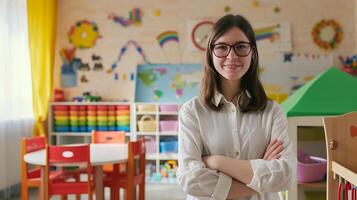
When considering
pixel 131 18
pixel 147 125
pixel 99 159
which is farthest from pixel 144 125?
pixel 99 159

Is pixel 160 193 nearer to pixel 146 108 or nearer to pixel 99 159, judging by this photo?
pixel 146 108

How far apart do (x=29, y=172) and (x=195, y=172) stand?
8.26ft

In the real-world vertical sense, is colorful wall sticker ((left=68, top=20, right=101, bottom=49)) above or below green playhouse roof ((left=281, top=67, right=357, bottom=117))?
above

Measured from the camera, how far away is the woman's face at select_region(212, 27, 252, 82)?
130cm

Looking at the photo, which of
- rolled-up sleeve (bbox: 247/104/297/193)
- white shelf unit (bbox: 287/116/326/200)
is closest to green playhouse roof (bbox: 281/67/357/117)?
white shelf unit (bbox: 287/116/326/200)

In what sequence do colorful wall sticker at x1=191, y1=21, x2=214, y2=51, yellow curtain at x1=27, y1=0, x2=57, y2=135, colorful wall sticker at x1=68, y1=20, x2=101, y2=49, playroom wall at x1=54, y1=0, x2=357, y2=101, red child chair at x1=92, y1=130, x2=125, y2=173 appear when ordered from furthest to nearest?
colorful wall sticker at x1=68, y1=20, x2=101, y2=49
colorful wall sticker at x1=191, y1=21, x2=214, y2=51
playroom wall at x1=54, y1=0, x2=357, y2=101
yellow curtain at x1=27, y1=0, x2=57, y2=135
red child chair at x1=92, y1=130, x2=125, y2=173

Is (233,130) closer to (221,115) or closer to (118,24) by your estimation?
(221,115)

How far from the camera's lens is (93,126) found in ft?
15.6

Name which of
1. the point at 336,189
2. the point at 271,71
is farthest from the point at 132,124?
the point at 336,189

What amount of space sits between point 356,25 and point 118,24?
3052 mm

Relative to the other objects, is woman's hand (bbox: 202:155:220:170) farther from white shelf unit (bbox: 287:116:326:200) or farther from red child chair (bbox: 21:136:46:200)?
red child chair (bbox: 21:136:46:200)

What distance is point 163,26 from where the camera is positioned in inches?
197

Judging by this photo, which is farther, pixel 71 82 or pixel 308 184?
pixel 71 82

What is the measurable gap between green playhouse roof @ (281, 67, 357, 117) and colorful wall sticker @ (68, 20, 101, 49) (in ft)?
10.4
